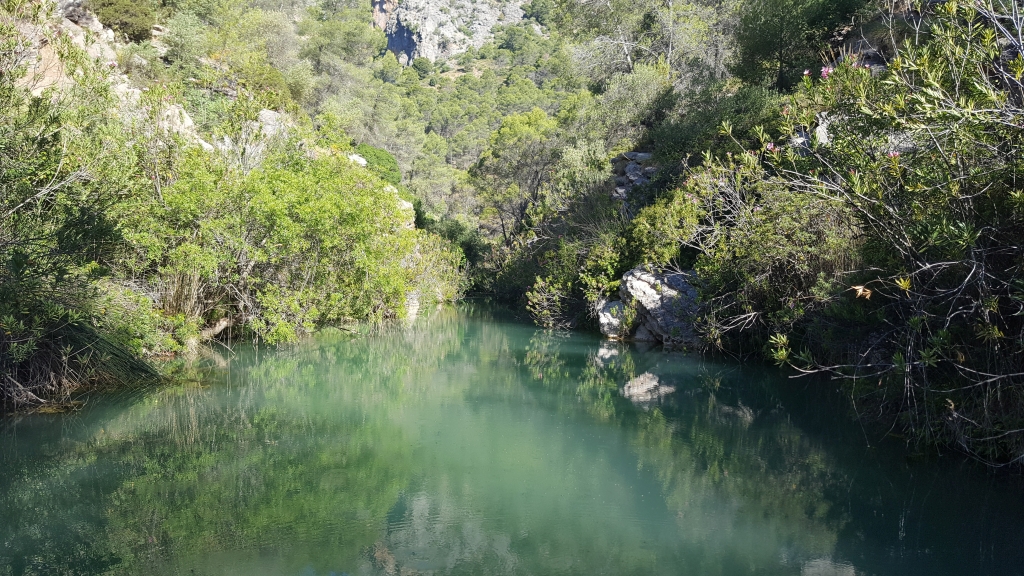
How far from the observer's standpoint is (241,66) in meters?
26.8

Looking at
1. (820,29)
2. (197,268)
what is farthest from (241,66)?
(820,29)

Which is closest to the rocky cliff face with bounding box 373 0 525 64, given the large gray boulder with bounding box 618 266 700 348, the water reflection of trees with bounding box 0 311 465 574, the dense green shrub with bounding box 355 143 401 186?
the dense green shrub with bounding box 355 143 401 186

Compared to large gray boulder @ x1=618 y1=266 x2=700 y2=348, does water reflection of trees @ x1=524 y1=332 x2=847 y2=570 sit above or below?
below

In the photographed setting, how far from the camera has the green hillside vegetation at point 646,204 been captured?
24.7 ft

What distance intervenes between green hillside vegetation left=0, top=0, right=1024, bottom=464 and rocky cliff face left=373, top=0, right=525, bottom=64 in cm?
7735

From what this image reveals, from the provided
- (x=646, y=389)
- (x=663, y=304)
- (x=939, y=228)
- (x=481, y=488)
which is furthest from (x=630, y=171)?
(x=481, y=488)

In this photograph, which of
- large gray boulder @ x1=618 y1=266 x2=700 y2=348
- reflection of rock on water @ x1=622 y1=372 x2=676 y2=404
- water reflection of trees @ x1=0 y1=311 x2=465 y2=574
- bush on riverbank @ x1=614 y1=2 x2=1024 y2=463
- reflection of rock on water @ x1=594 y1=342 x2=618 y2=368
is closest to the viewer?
water reflection of trees @ x1=0 y1=311 x2=465 y2=574

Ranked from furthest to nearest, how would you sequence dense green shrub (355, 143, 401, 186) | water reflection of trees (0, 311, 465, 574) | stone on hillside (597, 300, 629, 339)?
dense green shrub (355, 143, 401, 186), stone on hillside (597, 300, 629, 339), water reflection of trees (0, 311, 465, 574)

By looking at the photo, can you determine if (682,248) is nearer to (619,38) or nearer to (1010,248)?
(1010,248)

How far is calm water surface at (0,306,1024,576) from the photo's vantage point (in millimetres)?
6195

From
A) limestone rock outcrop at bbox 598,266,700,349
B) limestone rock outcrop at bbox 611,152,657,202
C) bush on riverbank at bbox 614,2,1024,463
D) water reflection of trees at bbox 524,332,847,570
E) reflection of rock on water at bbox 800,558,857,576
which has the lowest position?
water reflection of trees at bbox 524,332,847,570

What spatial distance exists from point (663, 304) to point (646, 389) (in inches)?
216

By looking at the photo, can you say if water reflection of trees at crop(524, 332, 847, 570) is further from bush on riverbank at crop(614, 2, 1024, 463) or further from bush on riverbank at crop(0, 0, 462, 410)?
bush on riverbank at crop(0, 0, 462, 410)

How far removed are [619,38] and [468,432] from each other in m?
27.3
